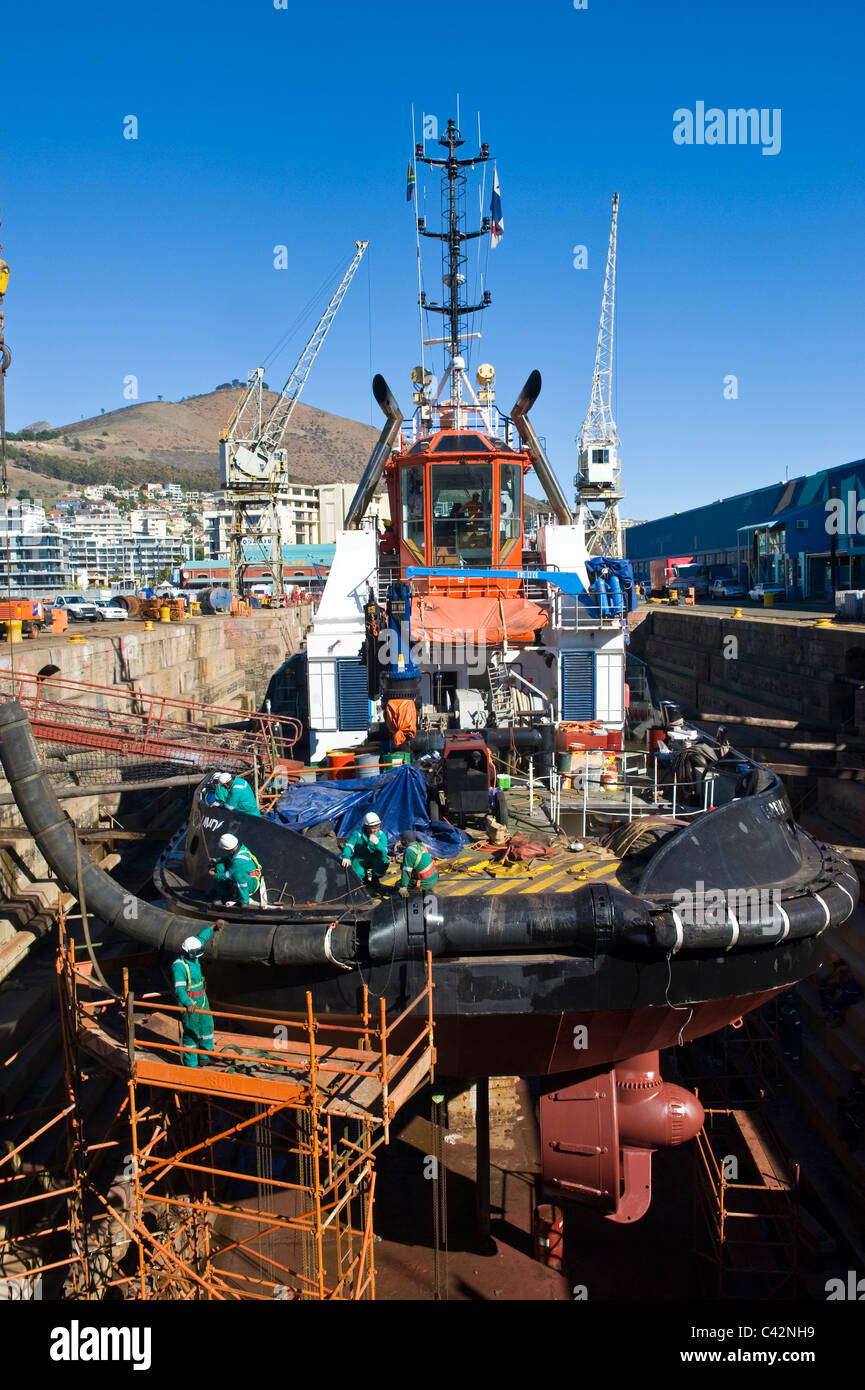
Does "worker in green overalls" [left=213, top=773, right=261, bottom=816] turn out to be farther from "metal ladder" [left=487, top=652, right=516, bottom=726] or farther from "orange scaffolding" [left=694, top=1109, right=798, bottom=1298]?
"metal ladder" [left=487, top=652, right=516, bottom=726]

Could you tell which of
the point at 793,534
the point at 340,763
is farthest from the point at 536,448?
the point at 793,534

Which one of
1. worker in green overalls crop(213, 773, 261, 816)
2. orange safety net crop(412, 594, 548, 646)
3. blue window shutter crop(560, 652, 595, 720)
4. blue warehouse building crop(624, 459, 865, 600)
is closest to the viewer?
worker in green overalls crop(213, 773, 261, 816)

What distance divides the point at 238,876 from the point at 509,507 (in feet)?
31.9

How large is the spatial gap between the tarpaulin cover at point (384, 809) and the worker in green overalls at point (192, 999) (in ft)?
9.42

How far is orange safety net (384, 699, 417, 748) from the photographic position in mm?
12406

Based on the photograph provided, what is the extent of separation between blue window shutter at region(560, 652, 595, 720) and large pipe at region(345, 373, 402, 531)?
5.77 meters

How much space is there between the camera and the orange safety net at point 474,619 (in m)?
13.8

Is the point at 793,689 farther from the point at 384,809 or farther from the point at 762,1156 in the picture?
the point at 384,809

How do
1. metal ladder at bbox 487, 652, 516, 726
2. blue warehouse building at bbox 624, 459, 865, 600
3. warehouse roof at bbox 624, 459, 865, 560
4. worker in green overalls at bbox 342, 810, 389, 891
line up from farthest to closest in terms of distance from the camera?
warehouse roof at bbox 624, 459, 865, 560
blue warehouse building at bbox 624, 459, 865, 600
metal ladder at bbox 487, 652, 516, 726
worker in green overalls at bbox 342, 810, 389, 891

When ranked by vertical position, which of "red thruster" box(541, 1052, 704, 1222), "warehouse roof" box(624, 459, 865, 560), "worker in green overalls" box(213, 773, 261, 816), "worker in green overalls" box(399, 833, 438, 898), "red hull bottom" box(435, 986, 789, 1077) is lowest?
"red thruster" box(541, 1052, 704, 1222)

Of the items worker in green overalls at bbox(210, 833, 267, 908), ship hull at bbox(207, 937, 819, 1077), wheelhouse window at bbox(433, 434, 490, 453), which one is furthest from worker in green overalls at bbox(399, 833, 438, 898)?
wheelhouse window at bbox(433, 434, 490, 453)

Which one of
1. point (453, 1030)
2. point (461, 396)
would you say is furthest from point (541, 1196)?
point (461, 396)
